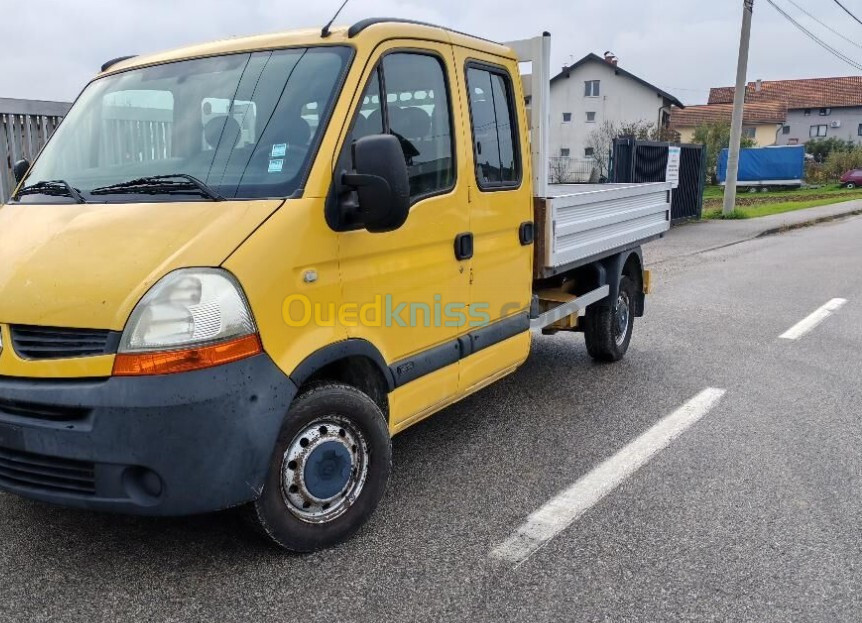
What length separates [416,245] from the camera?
3547 mm

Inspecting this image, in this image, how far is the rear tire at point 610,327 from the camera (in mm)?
6156

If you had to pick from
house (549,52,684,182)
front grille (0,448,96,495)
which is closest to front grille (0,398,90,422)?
front grille (0,448,96,495)

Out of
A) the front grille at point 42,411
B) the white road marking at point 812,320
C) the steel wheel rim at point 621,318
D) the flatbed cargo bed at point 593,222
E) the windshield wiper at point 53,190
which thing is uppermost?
the windshield wiper at point 53,190

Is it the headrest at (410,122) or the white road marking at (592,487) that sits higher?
the headrest at (410,122)

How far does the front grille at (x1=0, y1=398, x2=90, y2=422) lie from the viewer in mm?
2670

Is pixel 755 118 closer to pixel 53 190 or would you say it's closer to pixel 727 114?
pixel 727 114

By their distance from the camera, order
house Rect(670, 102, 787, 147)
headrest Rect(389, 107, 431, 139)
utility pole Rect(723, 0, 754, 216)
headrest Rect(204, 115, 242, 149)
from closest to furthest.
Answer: headrest Rect(204, 115, 242, 149)
headrest Rect(389, 107, 431, 139)
utility pole Rect(723, 0, 754, 216)
house Rect(670, 102, 787, 147)

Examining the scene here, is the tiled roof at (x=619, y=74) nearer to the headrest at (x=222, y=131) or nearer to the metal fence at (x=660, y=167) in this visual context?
the metal fence at (x=660, y=167)

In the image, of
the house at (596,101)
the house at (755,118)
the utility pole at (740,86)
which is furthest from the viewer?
the house at (755,118)

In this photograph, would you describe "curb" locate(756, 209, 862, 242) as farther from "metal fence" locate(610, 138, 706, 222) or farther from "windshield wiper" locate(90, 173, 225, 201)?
"windshield wiper" locate(90, 173, 225, 201)

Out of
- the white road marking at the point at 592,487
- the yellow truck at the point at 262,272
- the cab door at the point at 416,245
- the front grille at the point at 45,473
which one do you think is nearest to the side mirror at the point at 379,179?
the yellow truck at the point at 262,272

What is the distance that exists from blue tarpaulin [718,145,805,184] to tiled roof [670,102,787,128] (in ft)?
74.1

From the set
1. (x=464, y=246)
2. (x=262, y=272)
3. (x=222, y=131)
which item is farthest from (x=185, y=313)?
(x=464, y=246)

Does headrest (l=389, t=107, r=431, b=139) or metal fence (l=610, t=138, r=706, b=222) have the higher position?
headrest (l=389, t=107, r=431, b=139)
